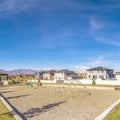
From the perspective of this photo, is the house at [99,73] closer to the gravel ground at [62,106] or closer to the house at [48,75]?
the house at [48,75]

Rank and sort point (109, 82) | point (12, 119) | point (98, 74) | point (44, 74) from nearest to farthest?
point (12, 119), point (109, 82), point (98, 74), point (44, 74)

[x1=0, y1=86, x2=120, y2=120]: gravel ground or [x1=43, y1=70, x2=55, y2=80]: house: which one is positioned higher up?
[x1=43, y1=70, x2=55, y2=80]: house

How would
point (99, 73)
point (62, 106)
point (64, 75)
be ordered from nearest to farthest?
1. point (62, 106)
2. point (99, 73)
3. point (64, 75)

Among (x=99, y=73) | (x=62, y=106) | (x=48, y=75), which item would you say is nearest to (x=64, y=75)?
(x=48, y=75)

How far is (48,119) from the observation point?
41.8 feet

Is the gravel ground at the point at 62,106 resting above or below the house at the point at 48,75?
below

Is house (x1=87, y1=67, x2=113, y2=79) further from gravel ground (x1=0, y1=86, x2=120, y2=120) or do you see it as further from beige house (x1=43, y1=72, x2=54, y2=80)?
gravel ground (x1=0, y1=86, x2=120, y2=120)

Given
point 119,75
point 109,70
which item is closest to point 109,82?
point 119,75

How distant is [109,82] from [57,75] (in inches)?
1341

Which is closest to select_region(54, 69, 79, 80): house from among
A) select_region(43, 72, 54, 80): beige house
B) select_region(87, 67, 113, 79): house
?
select_region(43, 72, 54, 80): beige house

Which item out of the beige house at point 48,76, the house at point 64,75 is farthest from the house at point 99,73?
the beige house at point 48,76

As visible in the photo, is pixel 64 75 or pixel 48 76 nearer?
pixel 64 75

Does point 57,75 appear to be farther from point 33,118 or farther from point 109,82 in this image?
point 33,118

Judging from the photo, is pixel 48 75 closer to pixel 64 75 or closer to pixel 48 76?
pixel 48 76
